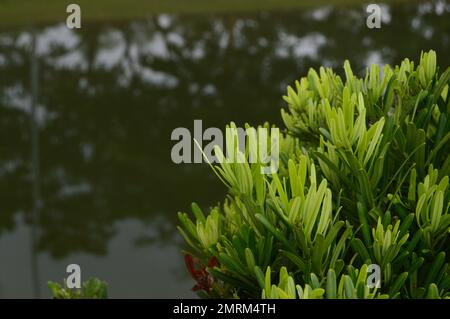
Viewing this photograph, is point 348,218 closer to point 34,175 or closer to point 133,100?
point 34,175

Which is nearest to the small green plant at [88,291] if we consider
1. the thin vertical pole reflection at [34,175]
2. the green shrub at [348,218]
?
the green shrub at [348,218]

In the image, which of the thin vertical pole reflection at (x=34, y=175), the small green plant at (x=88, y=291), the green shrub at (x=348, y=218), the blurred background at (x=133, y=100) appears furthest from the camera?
the blurred background at (x=133, y=100)

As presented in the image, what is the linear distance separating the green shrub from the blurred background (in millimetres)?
4420

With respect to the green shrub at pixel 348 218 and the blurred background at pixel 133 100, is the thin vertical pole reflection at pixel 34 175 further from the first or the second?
the green shrub at pixel 348 218

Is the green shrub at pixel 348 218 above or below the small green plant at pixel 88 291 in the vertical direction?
above

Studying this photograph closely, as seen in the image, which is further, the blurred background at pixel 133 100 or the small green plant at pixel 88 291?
the blurred background at pixel 133 100

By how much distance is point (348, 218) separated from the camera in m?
2.08

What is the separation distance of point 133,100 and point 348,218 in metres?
9.03

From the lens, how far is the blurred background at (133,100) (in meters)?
7.11

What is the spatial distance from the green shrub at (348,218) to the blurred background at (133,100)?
→ 4.42 metres

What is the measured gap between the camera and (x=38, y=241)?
7.34 meters

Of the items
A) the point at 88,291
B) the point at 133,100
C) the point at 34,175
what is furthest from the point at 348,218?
the point at 133,100

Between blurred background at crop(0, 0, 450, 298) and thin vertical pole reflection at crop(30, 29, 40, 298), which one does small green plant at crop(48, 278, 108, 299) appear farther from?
thin vertical pole reflection at crop(30, 29, 40, 298)

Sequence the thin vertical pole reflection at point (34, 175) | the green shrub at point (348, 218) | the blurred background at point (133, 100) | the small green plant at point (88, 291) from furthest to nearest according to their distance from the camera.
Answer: the blurred background at point (133, 100), the thin vertical pole reflection at point (34, 175), the small green plant at point (88, 291), the green shrub at point (348, 218)
